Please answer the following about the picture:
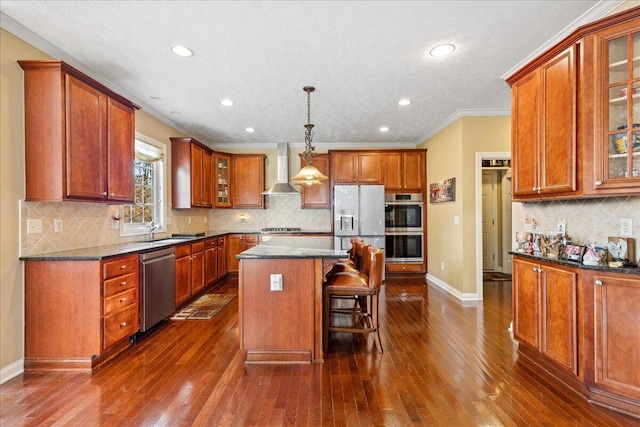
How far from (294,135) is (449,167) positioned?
9.32 ft

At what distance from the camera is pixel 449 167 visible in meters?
5.01

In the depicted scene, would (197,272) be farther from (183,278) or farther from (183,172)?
(183,172)

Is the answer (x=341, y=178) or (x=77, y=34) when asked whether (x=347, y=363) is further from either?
(x=341, y=178)

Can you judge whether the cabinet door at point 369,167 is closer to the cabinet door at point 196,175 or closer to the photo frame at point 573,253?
the cabinet door at point 196,175

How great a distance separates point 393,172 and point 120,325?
4.99 m

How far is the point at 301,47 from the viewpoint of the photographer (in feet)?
9.17

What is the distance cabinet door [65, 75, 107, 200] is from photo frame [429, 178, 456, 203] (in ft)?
14.9

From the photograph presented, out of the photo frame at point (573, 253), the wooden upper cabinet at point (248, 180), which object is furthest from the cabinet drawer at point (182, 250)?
the photo frame at point (573, 253)

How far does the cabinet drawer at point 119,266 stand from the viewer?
266cm

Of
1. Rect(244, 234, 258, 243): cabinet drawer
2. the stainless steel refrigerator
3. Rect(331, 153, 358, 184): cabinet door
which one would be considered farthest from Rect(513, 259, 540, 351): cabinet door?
Rect(244, 234, 258, 243): cabinet drawer

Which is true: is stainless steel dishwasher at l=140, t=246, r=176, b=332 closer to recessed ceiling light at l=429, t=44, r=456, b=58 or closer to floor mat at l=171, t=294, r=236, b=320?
floor mat at l=171, t=294, r=236, b=320

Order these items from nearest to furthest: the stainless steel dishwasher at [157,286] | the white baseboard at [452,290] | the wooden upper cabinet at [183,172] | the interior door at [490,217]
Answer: the stainless steel dishwasher at [157,286]
the white baseboard at [452,290]
the wooden upper cabinet at [183,172]
the interior door at [490,217]

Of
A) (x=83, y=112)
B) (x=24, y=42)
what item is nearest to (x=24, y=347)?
(x=83, y=112)

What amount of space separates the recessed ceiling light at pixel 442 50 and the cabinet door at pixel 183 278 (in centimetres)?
376
